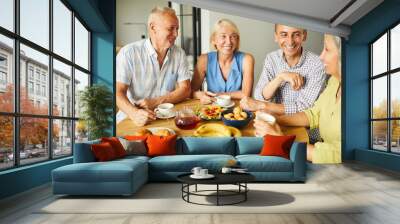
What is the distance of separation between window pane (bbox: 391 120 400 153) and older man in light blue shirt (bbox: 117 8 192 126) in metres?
4.13

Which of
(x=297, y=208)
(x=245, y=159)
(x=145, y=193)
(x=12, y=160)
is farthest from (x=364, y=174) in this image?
(x=12, y=160)

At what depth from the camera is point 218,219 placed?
12.2 feet

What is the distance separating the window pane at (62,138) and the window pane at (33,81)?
50 centimetres

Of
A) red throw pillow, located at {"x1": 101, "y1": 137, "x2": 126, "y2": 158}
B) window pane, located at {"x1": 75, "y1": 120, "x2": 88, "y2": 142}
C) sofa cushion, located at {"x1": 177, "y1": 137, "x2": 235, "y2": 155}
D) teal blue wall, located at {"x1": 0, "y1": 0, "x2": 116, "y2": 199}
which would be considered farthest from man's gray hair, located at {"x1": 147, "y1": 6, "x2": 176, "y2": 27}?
red throw pillow, located at {"x1": 101, "y1": 137, "x2": 126, "y2": 158}

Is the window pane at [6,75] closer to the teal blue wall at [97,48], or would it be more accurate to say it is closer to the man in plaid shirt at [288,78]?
the teal blue wall at [97,48]

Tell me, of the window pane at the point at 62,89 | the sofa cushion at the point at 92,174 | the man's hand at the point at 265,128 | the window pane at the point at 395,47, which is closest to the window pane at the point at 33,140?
the window pane at the point at 62,89

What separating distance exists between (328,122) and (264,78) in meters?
1.69

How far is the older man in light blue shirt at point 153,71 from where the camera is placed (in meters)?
8.41

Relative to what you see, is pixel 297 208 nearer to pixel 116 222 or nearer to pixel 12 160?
pixel 116 222

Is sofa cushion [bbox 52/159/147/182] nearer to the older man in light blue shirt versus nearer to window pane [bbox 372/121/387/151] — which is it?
the older man in light blue shirt

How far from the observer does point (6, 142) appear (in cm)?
486

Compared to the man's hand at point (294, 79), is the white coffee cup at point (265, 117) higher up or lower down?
lower down

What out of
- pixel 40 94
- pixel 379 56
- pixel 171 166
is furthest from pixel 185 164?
pixel 379 56

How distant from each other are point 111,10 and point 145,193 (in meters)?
4.78
